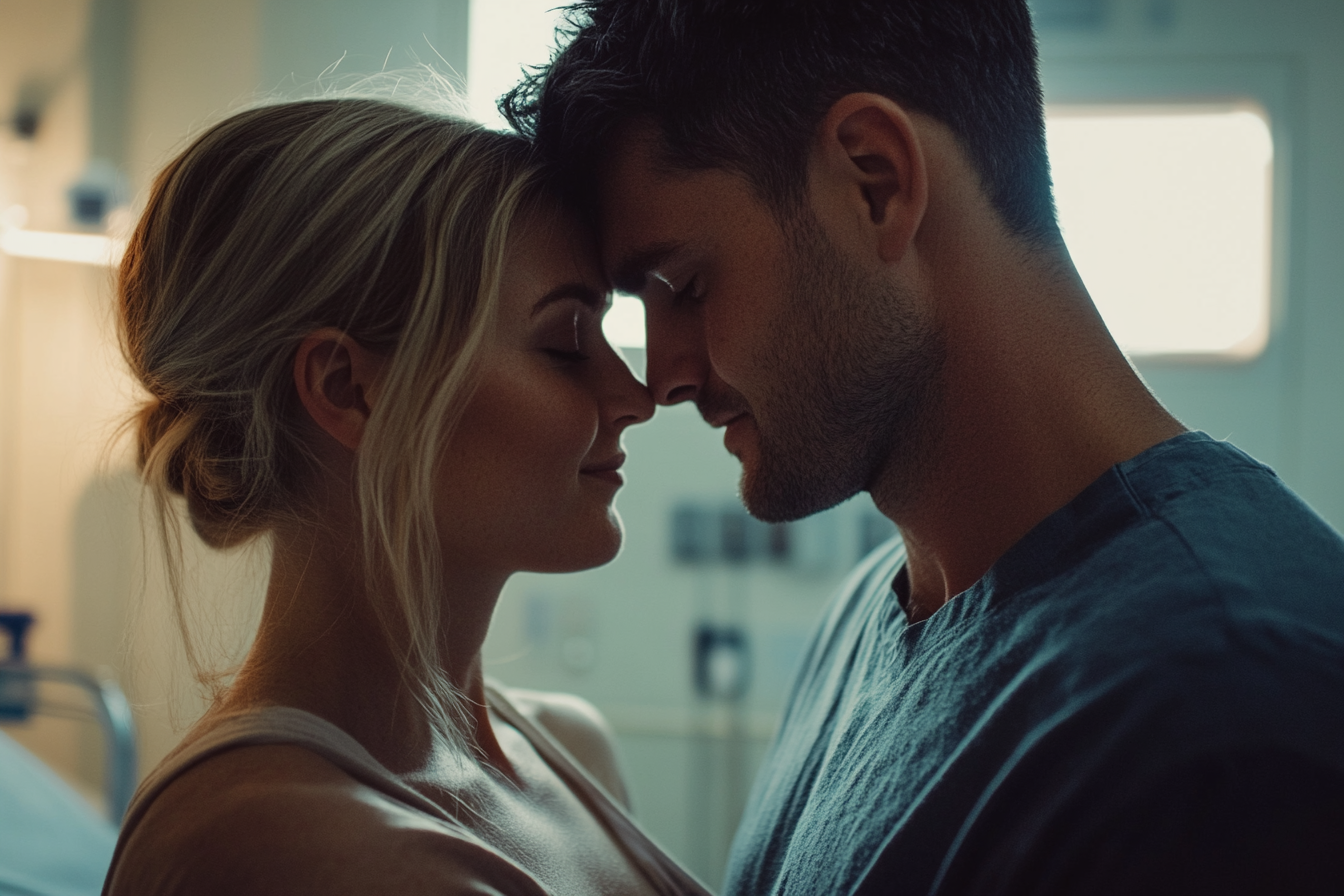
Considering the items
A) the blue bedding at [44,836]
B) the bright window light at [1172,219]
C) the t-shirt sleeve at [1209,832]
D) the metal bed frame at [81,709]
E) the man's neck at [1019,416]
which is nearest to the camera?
the t-shirt sleeve at [1209,832]

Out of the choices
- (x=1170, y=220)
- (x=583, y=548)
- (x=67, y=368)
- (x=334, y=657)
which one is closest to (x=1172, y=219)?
(x=1170, y=220)

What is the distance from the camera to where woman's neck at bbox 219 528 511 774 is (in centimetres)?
91

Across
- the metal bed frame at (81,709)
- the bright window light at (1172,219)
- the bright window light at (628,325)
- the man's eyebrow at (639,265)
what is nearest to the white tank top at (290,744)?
the man's eyebrow at (639,265)

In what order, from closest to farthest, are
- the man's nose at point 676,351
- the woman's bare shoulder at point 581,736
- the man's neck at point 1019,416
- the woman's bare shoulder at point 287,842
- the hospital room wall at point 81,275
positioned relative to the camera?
1. the woman's bare shoulder at point 287,842
2. the man's neck at point 1019,416
3. the man's nose at point 676,351
4. the woman's bare shoulder at point 581,736
5. the hospital room wall at point 81,275

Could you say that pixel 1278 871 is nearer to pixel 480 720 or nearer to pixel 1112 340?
pixel 1112 340

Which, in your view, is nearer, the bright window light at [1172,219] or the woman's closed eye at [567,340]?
the woman's closed eye at [567,340]

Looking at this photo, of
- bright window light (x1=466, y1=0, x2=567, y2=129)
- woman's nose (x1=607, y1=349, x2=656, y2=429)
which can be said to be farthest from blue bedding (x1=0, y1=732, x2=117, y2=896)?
bright window light (x1=466, y1=0, x2=567, y2=129)

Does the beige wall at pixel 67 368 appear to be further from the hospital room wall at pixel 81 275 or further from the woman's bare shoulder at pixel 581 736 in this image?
the woman's bare shoulder at pixel 581 736

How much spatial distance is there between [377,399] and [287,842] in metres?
0.39

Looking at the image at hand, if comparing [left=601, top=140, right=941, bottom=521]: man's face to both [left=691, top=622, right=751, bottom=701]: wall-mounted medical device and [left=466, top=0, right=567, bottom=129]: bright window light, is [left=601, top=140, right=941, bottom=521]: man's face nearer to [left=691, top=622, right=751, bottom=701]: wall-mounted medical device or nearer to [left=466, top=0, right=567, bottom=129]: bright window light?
[left=691, top=622, right=751, bottom=701]: wall-mounted medical device

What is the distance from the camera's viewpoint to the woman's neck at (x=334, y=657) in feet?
2.99

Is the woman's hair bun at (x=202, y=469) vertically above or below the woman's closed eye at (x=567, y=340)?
below

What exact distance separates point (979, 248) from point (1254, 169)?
204 cm

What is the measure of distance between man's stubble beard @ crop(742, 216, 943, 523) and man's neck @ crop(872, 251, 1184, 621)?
0.02 meters
